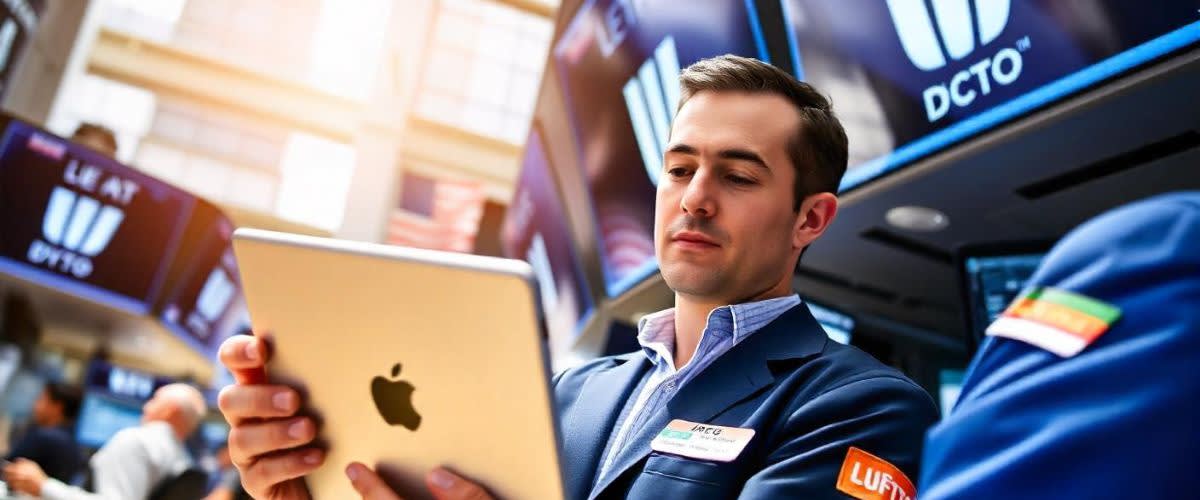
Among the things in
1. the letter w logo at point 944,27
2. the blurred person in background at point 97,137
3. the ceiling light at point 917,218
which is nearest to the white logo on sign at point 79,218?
the blurred person in background at point 97,137

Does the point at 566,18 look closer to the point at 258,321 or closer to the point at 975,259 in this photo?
the point at 975,259

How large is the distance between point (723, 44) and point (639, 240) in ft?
4.77

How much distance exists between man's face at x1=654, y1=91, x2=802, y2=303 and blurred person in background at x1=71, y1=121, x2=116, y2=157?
6977mm

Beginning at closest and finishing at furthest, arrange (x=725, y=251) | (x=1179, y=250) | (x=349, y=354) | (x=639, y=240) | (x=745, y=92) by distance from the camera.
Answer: (x=1179, y=250), (x=349, y=354), (x=725, y=251), (x=745, y=92), (x=639, y=240)

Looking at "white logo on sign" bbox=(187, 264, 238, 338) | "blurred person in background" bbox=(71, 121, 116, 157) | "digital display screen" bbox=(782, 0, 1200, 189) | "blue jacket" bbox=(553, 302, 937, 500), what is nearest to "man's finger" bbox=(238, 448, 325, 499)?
"blue jacket" bbox=(553, 302, 937, 500)

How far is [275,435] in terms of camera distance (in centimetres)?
117

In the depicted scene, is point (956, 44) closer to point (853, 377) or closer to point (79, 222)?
point (853, 377)

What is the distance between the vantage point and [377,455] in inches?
44.6

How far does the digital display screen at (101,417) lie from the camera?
7.96 m

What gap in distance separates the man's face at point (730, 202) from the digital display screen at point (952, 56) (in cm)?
149

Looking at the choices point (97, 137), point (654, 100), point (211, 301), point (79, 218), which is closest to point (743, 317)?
point (654, 100)

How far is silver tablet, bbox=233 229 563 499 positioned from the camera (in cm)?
98

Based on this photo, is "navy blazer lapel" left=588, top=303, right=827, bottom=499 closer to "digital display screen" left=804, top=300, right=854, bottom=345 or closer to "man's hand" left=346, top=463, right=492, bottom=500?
"man's hand" left=346, top=463, right=492, bottom=500

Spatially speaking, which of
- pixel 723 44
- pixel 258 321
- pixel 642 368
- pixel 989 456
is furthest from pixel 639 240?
pixel 989 456
